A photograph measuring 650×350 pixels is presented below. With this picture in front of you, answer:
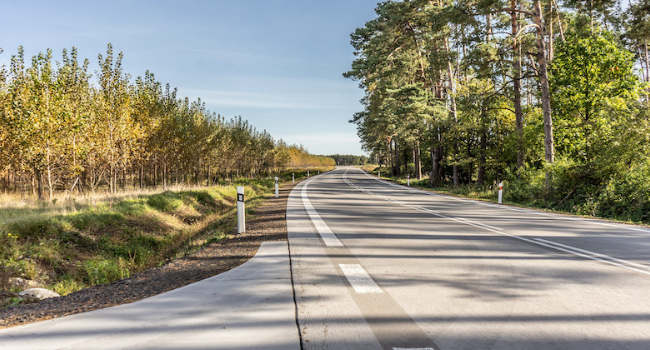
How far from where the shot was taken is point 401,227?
7.82m

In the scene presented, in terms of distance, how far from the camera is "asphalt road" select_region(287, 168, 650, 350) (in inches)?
103

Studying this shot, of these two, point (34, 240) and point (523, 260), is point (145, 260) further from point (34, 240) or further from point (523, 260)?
point (523, 260)

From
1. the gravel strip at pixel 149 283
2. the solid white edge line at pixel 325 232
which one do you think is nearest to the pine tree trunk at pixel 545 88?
the solid white edge line at pixel 325 232

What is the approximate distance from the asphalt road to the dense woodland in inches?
266

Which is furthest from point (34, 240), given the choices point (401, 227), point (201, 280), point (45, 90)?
point (45, 90)

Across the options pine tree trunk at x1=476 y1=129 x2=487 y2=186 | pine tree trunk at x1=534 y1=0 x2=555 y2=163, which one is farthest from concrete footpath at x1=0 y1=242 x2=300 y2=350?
pine tree trunk at x1=476 y1=129 x2=487 y2=186

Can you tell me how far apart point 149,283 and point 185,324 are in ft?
5.75

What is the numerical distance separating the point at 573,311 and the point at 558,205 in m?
12.0

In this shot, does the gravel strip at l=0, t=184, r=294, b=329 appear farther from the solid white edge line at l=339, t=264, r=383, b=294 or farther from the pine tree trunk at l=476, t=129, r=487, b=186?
the pine tree trunk at l=476, t=129, r=487, b=186

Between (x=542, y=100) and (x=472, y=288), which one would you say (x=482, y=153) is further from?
(x=472, y=288)

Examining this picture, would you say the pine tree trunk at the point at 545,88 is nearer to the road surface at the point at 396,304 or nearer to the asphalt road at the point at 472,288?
the asphalt road at the point at 472,288

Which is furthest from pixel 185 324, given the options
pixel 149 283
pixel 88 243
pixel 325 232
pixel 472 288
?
pixel 88 243

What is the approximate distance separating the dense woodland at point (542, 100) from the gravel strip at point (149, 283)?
1167 cm

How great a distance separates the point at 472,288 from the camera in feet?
12.2
